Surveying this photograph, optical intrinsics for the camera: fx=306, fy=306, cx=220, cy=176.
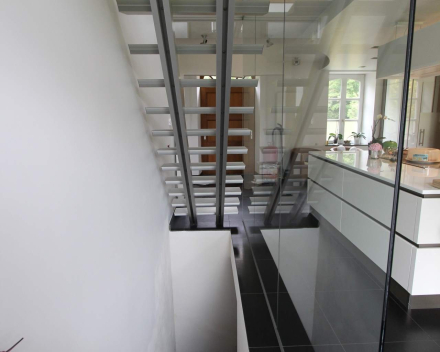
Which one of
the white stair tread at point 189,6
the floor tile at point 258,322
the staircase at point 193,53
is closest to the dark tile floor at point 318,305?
the floor tile at point 258,322

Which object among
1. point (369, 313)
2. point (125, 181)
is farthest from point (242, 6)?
point (369, 313)

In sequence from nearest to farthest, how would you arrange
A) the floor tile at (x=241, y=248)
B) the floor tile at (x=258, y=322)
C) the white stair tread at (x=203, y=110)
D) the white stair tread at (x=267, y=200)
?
the white stair tread at (x=267, y=200) < the floor tile at (x=258, y=322) < the white stair tread at (x=203, y=110) < the floor tile at (x=241, y=248)

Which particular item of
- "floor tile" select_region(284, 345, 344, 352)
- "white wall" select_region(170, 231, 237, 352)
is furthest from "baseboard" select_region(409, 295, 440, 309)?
"white wall" select_region(170, 231, 237, 352)

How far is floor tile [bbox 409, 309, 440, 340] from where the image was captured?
57cm

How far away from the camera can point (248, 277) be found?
293 cm

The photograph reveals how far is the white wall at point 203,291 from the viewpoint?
376 centimetres

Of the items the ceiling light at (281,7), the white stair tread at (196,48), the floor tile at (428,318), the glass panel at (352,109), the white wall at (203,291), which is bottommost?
the white wall at (203,291)

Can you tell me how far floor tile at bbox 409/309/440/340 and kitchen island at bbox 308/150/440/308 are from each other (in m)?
0.01

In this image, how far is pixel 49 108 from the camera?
1.20m

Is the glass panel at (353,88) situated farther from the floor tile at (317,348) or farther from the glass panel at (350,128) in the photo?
the floor tile at (317,348)

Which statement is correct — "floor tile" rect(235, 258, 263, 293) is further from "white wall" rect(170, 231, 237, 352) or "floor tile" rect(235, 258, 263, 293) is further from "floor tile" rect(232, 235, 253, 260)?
"white wall" rect(170, 231, 237, 352)

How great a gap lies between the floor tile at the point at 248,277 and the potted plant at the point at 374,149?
2241 mm

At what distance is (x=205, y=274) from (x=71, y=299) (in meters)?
2.63

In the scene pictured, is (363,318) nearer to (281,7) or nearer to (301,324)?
(301,324)
